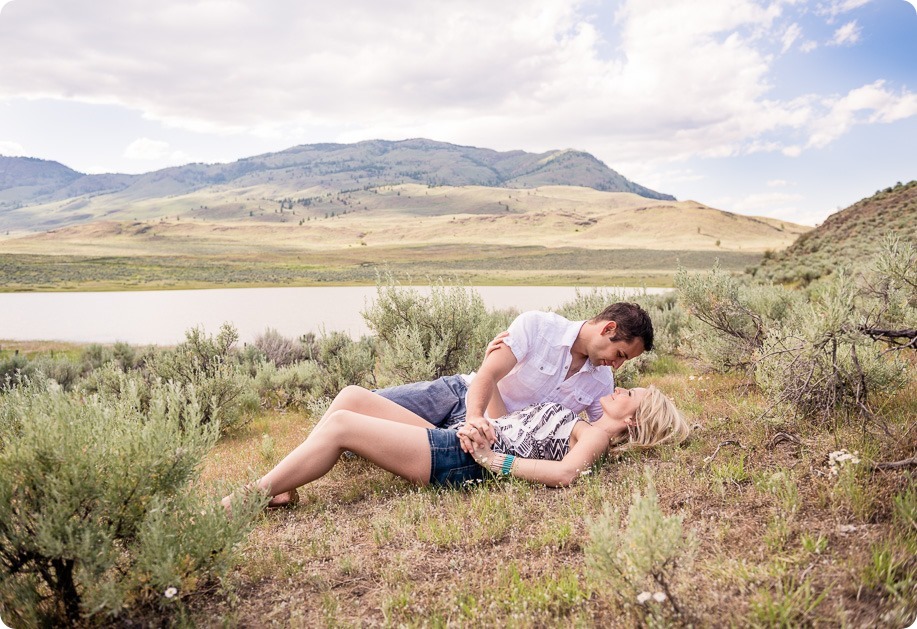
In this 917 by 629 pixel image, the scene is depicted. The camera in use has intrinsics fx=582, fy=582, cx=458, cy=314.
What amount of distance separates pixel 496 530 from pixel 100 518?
2.12 m

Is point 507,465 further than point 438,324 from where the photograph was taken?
No

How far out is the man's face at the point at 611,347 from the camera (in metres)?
4.40

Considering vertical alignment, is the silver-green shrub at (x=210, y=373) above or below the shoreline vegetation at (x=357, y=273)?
below

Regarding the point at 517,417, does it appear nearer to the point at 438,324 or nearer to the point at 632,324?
the point at 632,324

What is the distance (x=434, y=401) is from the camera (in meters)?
5.03

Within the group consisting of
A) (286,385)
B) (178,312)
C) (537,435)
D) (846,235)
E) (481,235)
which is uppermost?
(481,235)

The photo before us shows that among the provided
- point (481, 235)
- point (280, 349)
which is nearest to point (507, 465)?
point (280, 349)

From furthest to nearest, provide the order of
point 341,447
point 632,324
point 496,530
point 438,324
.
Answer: point 438,324 → point 632,324 → point 341,447 → point 496,530

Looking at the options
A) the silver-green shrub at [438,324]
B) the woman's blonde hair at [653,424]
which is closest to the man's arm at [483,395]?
the woman's blonde hair at [653,424]

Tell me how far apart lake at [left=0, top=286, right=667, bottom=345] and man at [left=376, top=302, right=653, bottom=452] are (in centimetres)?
897

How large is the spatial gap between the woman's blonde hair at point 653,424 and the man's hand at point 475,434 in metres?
1.14

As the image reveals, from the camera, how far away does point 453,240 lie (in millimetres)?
104188

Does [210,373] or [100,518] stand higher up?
[100,518]

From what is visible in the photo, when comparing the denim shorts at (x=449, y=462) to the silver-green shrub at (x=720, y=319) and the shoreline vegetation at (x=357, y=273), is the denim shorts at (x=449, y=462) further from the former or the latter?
the shoreline vegetation at (x=357, y=273)
